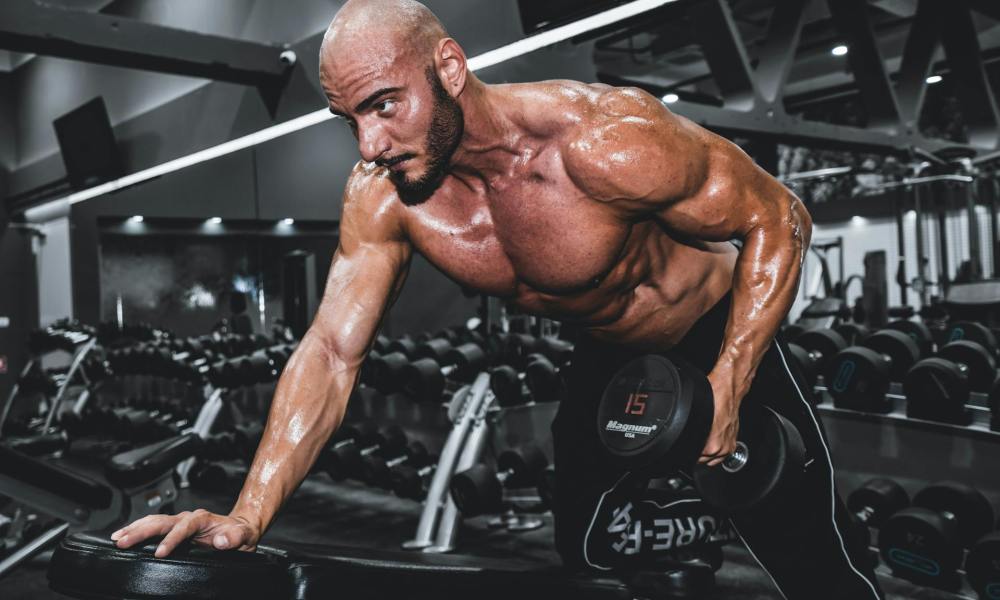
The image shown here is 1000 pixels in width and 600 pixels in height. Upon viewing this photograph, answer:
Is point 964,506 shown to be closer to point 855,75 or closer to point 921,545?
point 921,545

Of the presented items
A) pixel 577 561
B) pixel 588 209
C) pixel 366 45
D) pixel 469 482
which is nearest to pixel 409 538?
pixel 469 482

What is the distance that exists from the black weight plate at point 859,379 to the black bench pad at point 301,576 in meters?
1.80

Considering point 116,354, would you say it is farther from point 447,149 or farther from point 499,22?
point 447,149

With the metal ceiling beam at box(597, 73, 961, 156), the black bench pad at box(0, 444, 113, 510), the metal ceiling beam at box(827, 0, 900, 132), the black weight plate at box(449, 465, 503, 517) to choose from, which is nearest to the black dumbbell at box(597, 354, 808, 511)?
the black weight plate at box(449, 465, 503, 517)

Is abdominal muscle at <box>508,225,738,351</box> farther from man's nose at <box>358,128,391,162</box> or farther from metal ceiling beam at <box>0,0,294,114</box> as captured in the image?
metal ceiling beam at <box>0,0,294,114</box>

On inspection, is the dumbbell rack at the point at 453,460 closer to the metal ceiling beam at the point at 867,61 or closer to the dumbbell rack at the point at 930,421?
the dumbbell rack at the point at 930,421

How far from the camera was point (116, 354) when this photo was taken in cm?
484

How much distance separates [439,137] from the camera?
1183 millimetres

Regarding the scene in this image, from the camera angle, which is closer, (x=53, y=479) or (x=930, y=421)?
(x=53, y=479)

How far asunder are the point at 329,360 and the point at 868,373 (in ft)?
6.63

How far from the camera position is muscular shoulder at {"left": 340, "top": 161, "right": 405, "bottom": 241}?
1.40 m

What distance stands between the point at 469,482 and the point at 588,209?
65.0 inches

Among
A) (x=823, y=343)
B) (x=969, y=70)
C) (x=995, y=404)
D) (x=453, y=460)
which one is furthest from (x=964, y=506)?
(x=969, y=70)

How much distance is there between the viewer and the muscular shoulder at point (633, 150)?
1221 mm
